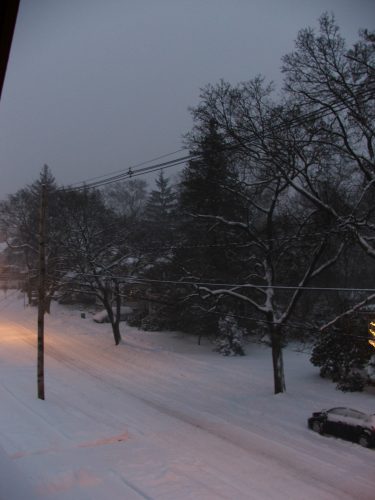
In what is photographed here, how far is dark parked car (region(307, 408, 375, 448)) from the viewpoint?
16.0 meters

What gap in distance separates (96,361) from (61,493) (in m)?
21.2

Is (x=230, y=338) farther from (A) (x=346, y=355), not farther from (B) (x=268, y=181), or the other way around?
(B) (x=268, y=181)

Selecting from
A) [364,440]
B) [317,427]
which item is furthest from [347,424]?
[317,427]

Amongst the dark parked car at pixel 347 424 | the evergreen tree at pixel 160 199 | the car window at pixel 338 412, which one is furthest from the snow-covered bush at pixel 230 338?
the evergreen tree at pixel 160 199

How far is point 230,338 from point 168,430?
15869 millimetres

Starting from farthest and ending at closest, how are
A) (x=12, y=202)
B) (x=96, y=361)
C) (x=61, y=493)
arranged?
1. (x=12, y=202)
2. (x=96, y=361)
3. (x=61, y=493)

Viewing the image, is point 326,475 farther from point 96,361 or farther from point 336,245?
point 96,361

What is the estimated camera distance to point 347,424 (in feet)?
54.4

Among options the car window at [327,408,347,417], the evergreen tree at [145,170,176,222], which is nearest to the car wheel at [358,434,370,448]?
the car window at [327,408,347,417]

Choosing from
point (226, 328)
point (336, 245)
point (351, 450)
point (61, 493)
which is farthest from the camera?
point (226, 328)

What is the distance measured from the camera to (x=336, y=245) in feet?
91.5

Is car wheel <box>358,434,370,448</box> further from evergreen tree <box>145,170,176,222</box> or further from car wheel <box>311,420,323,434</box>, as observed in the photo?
evergreen tree <box>145,170,176,222</box>

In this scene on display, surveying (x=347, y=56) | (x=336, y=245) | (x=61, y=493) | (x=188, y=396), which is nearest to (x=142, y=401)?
(x=188, y=396)

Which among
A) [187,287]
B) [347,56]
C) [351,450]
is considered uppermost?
[347,56]
